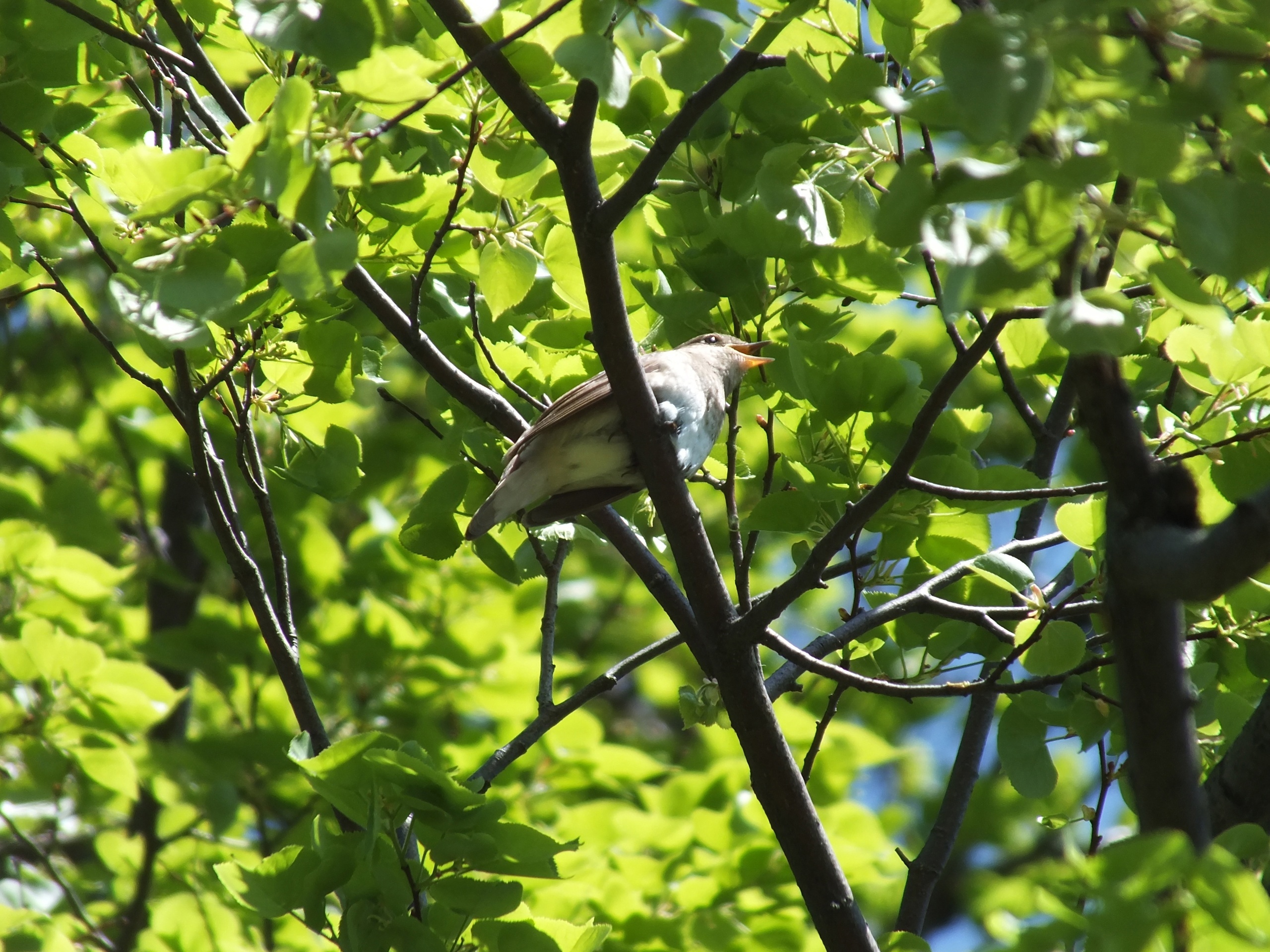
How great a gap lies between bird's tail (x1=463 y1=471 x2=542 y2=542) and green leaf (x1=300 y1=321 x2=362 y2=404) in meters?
0.67

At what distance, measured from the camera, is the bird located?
12.6ft

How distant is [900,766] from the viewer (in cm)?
964

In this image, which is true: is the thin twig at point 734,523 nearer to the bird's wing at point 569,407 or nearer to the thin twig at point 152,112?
the bird's wing at point 569,407

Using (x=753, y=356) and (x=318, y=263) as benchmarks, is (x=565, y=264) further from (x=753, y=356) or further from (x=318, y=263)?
(x=318, y=263)

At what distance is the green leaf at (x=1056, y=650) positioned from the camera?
2.71 meters

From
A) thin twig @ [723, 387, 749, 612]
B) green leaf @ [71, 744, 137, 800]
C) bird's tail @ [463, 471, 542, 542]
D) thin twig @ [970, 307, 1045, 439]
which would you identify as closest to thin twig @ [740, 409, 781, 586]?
thin twig @ [723, 387, 749, 612]

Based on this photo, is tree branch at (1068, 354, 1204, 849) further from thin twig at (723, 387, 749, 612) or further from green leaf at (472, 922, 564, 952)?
green leaf at (472, 922, 564, 952)

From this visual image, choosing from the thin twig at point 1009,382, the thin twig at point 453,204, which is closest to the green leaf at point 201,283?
the thin twig at point 453,204

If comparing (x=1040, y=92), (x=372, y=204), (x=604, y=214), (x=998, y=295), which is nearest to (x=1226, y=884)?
(x=998, y=295)

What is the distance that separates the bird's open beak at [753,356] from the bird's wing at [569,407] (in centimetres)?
47

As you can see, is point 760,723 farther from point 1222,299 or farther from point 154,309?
point 154,309

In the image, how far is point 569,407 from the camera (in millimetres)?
3994

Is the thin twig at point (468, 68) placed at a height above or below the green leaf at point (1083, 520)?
above

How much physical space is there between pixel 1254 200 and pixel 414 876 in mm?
2330
